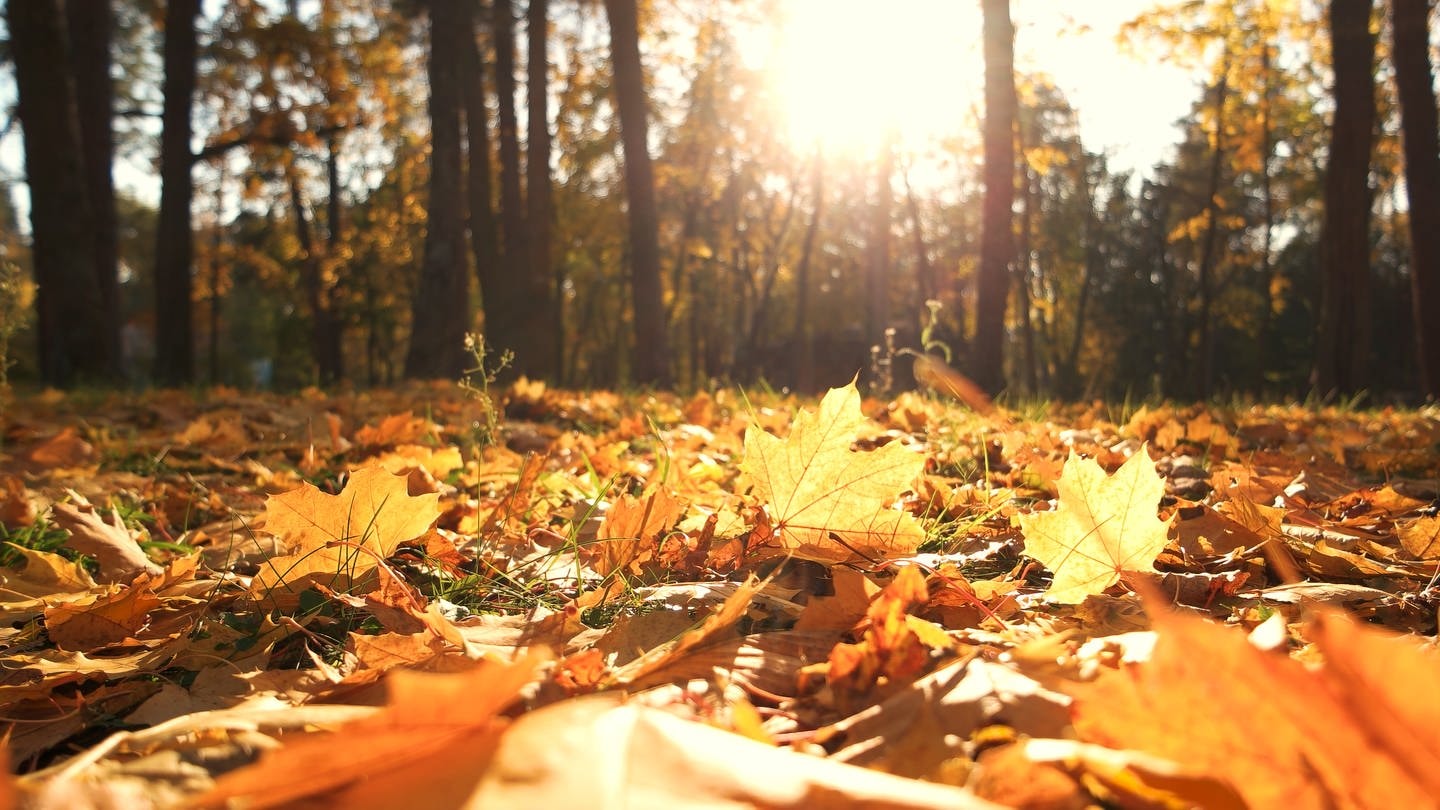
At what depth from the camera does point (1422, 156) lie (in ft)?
25.7

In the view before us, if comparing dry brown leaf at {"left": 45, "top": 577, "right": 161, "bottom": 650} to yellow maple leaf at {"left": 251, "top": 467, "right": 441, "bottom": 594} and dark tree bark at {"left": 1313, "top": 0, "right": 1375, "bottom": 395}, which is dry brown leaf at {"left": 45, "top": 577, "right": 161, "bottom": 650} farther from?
dark tree bark at {"left": 1313, "top": 0, "right": 1375, "bottom": 395}

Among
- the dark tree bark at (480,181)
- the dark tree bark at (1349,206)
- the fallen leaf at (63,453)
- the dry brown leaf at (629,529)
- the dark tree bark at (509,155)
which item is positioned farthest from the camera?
the dark tree bark at (509,155)

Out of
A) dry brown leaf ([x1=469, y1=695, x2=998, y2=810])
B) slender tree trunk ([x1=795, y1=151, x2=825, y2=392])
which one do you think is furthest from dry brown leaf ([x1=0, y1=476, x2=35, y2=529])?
slender tree trunk ([x1=795, y1=151, x2=825, y2=392])

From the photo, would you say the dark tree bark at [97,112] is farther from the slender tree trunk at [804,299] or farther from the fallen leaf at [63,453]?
the slender tree trunk at [804,299]

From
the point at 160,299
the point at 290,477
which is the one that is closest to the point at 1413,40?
the point at 290,477

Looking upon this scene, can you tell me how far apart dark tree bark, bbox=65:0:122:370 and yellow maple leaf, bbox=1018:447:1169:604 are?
13.3 meters

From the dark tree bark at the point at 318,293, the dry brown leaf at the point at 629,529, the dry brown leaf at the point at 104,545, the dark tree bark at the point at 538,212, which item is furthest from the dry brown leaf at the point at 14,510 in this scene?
the dark tree bark at the point at 318,293

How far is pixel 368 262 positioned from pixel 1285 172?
27352 millimetres

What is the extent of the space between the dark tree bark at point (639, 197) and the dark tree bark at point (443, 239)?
2.10 m

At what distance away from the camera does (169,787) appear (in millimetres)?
713

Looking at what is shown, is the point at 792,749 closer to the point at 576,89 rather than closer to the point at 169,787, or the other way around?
the point at 169,787

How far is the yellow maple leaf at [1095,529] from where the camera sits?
3.70 feet

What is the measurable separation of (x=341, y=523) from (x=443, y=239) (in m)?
9.55

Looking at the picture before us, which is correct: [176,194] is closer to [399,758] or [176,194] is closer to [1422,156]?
[399,758]
